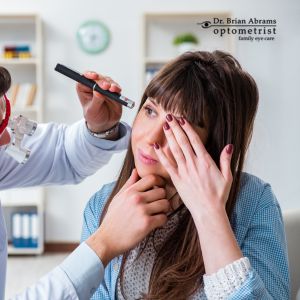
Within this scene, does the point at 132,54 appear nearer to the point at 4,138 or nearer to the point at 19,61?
the point at 19,61

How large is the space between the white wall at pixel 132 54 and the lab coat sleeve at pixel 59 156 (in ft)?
9.13

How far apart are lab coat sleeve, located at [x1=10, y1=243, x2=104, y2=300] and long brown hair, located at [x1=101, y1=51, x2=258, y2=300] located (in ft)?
0.91

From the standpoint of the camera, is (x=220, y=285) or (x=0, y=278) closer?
(x=220, y=285)

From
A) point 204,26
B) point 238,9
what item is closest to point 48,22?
point 204,26

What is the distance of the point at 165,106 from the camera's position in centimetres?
112

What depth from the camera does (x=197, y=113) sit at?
3.63 feet

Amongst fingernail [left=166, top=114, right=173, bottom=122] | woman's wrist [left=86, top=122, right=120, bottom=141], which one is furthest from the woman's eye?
woman's wrist [left=86, top=122, right=120, bottom=141]

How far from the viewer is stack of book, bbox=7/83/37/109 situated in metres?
4.10

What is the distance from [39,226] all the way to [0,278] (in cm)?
303

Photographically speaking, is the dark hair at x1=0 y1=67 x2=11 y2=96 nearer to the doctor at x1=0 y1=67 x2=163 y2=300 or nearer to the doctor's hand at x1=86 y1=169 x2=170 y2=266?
the doctor at x1=0 y1=67 x2=163 y2=300

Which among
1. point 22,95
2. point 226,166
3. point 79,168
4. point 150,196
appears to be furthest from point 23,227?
point 226,166

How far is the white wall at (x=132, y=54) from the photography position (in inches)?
167

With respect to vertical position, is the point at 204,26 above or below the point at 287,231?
above

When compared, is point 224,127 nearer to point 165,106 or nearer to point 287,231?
point 165,106
